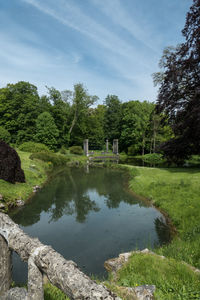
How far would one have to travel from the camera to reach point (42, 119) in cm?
3962

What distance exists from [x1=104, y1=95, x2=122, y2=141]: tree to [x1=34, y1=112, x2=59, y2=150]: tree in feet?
67.1

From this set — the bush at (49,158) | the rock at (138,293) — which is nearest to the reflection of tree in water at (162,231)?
the rock at (138,293)

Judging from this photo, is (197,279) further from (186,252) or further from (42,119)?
(42,119)

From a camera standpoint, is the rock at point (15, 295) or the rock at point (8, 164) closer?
the rock at point (15, 295)

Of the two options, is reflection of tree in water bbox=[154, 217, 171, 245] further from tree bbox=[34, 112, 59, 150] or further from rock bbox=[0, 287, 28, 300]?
tree bbox=[34, 112, 59, 150]

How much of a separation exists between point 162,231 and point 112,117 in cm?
5110

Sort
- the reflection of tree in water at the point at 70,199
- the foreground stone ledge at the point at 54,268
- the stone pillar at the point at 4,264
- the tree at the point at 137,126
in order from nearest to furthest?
1. the foreground stone ledge at the point at 54,268
2. the stone pillar at the point at 4,264
3. the reflection of tree in water at the point at 70,199
4. the tree at the point at 137,126

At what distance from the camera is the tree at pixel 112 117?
56116 mm

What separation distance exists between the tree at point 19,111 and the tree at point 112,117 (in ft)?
73.5

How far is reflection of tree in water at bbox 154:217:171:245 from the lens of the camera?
7.97 m

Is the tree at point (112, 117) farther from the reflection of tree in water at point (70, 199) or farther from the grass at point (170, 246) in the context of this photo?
the grass at point (170, 246)

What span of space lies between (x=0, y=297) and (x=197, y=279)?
380 cm

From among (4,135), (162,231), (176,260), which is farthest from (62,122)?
(176,260)

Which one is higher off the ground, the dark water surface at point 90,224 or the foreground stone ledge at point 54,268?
the foreground stone ledge at point 54,268
